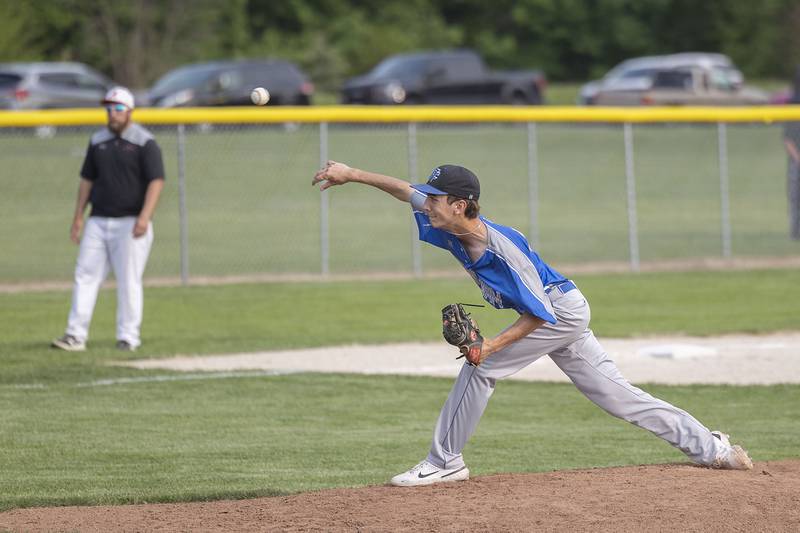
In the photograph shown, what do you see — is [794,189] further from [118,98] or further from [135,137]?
[118,98]

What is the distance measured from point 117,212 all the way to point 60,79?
67.8 ft

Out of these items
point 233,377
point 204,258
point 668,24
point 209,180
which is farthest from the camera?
point 668,24

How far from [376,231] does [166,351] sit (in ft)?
34.1

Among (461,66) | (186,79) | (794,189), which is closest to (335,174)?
(794,189)

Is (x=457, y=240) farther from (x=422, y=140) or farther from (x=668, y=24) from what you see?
(x=668, y=24)

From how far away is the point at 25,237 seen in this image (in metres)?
20.0

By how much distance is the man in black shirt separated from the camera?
441 inches

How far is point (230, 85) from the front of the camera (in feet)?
96.5

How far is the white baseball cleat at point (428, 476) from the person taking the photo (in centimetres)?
638

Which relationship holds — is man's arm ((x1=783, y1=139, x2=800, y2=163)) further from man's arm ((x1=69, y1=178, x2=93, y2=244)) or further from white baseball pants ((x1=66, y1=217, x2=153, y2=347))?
man's arm ((x1=69, y1=178, x2=93, y2=244))

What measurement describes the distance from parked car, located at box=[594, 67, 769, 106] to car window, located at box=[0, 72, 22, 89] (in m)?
13.8

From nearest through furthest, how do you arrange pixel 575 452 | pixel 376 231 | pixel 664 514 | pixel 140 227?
pixel 664 514
pixel 575 452
pixel 140 227
pixel 376 231

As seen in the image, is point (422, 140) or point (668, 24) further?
point (668, 24)

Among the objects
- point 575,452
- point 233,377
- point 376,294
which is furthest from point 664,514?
point 376,294
